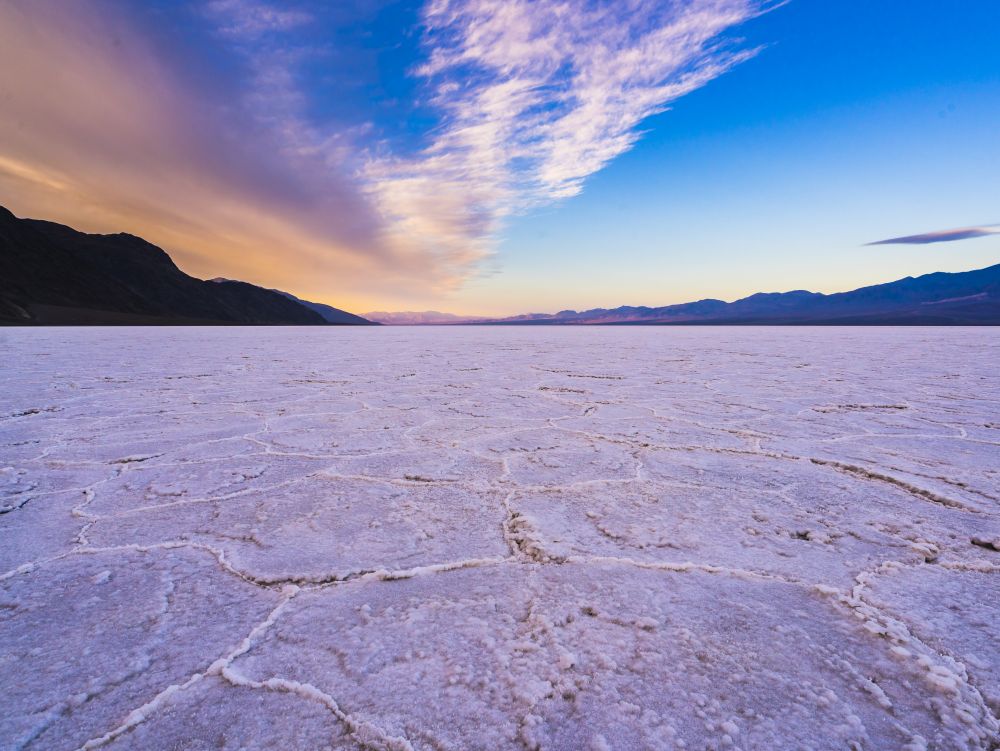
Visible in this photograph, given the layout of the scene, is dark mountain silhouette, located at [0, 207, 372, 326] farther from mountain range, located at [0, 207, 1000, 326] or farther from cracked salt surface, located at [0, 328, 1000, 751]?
cracked salt surface, located at [0, 328, 1000, 751]

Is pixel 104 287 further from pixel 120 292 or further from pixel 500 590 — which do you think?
pixel 500 590

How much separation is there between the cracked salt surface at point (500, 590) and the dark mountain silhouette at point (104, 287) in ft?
143

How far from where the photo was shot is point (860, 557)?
3.83ft

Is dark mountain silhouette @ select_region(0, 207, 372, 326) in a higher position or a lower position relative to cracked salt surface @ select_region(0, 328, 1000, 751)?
higher

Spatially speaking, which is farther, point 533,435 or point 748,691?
point 533,435

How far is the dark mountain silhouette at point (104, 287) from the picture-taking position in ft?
139

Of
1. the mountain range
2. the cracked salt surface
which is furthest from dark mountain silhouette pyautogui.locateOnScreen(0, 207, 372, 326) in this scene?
the cracked salt surface

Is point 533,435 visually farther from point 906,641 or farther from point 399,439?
point 906,641

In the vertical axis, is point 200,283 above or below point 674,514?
above

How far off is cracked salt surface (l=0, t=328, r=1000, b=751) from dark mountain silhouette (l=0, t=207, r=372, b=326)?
43.6 metres

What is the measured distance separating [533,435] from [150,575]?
166cm

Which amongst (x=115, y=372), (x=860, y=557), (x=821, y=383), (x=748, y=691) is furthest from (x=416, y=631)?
(x=115, y=372)

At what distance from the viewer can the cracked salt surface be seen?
700mm

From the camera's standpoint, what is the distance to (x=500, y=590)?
1.03 m
